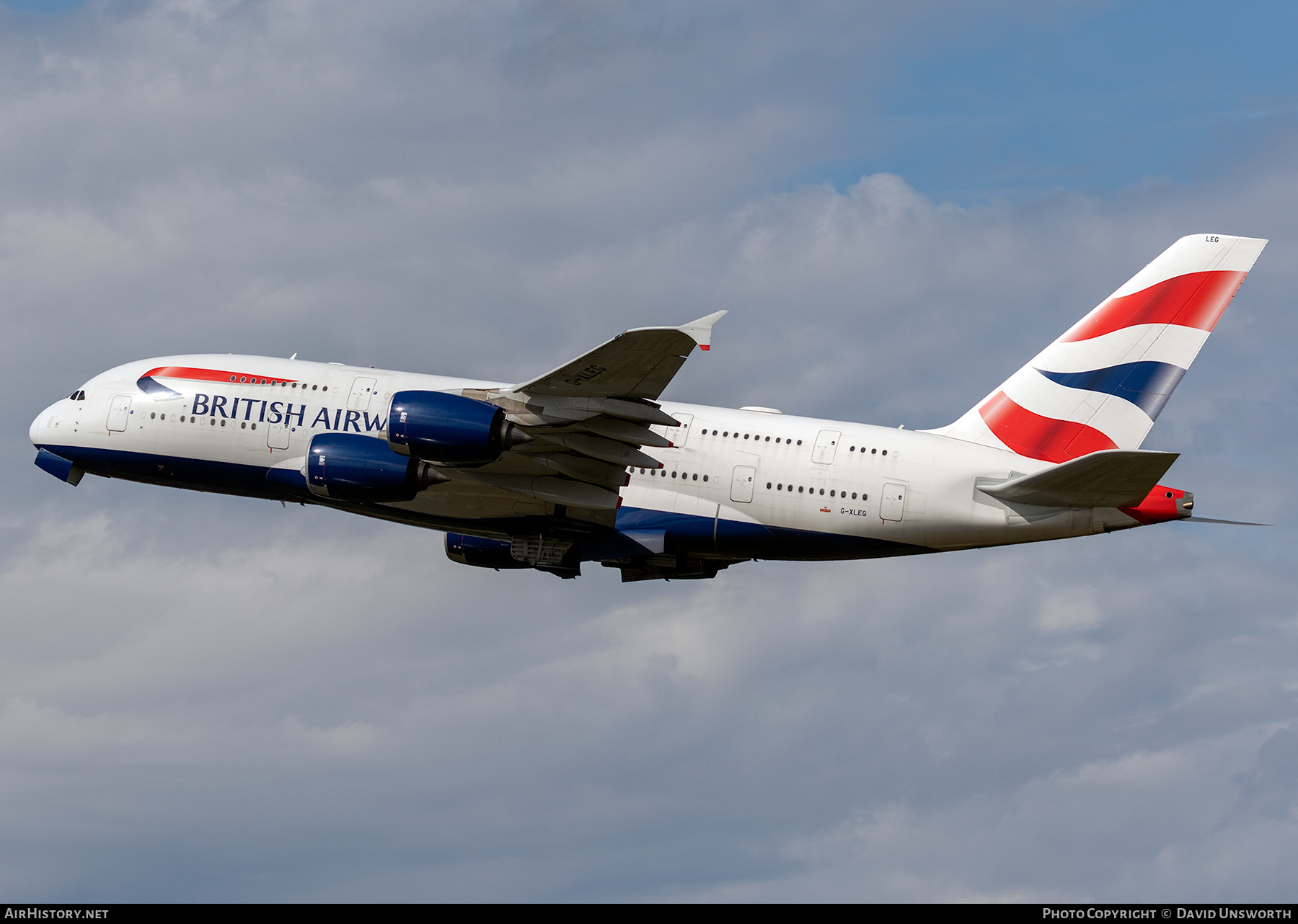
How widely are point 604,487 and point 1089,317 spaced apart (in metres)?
15.3

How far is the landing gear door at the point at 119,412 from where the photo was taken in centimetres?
4022

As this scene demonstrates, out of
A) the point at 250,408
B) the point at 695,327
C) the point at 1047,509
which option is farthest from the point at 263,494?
the point at 1047,509

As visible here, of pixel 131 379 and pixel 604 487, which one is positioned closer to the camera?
pixel 604 487

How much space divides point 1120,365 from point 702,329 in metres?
14.7

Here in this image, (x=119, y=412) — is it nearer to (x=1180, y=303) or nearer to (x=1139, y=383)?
(x=1139, y=383)

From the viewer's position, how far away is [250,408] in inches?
1534

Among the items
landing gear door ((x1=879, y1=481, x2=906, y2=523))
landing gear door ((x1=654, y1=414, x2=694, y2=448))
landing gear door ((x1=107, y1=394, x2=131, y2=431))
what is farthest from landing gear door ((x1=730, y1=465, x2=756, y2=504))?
landing gear door ((x1=107, y1=394, x2=131, y2=431))

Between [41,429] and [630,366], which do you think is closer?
[630,366]

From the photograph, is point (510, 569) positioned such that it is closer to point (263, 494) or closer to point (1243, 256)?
point (263, 494)

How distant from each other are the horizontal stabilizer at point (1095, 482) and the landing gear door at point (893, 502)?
7.45 ft

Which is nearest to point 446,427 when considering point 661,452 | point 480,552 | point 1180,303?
point 661,452

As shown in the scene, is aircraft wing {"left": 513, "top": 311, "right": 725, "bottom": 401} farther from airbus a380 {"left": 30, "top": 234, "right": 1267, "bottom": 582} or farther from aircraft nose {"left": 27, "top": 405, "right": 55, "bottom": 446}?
aircraft nose {"left": 27, "top": 405, "right": 55, "bottom": 446}

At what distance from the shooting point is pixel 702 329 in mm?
31250
